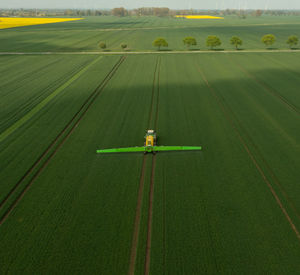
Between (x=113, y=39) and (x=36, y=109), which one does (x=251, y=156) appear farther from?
(x=113, y=39)

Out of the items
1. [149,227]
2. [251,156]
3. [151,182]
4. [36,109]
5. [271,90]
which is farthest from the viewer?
[271,90]

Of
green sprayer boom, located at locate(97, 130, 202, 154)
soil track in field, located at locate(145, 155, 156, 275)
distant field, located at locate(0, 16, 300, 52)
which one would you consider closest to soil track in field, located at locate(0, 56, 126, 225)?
green sprayer boom, located at locate(97, 130, 202, 154)

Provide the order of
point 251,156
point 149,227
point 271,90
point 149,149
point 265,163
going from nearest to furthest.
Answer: point 149,227 → point 265,163 → point 251,156 → point 149,149 → point 271,90

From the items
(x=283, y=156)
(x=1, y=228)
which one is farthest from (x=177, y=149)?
(x=1, y=228)

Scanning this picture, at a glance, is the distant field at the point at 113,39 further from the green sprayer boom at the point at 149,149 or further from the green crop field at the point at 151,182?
the green sprayer boom at the point at 149,149

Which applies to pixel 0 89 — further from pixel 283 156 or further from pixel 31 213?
pixel 283 156

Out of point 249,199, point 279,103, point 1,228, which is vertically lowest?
point 1,228

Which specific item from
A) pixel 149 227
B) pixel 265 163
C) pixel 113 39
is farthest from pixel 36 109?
pixel 113 39

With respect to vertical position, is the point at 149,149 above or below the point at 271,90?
below

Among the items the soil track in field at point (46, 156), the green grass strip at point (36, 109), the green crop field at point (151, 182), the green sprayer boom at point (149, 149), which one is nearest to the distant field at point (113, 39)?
the green grass strip at point (36, 109)
